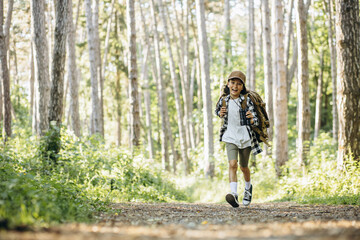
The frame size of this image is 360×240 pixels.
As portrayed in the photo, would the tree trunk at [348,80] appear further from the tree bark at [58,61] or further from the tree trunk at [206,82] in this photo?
the tree trunk at [206,82]

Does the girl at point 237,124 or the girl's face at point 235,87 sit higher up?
the girl's face at point 235,87

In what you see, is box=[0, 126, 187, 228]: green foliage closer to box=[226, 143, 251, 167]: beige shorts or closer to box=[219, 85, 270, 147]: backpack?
box=[226, 143, 251, 167]: beige shorts

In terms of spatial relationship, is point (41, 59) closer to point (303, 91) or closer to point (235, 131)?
point (235, 131)

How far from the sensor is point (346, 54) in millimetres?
9266

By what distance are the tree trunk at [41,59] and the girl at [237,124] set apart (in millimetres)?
6659

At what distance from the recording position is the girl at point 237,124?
763 cm

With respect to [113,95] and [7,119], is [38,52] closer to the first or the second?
[7,119]

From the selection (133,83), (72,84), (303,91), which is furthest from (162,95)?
(303,91)

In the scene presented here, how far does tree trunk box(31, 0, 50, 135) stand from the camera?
41.5 feet

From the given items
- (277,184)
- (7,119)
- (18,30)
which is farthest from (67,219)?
(18,30)

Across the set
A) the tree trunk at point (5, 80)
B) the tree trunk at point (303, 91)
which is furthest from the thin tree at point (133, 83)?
the tree trunk at point (303, 91)

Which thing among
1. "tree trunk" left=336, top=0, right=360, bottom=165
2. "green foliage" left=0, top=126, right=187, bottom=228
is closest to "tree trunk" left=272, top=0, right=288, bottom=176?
"green foliage" left=0, top=126, right=187, bottom=228

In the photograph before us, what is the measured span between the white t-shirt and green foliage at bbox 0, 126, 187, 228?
2292 millimetres

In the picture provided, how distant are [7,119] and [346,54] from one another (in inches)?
461
